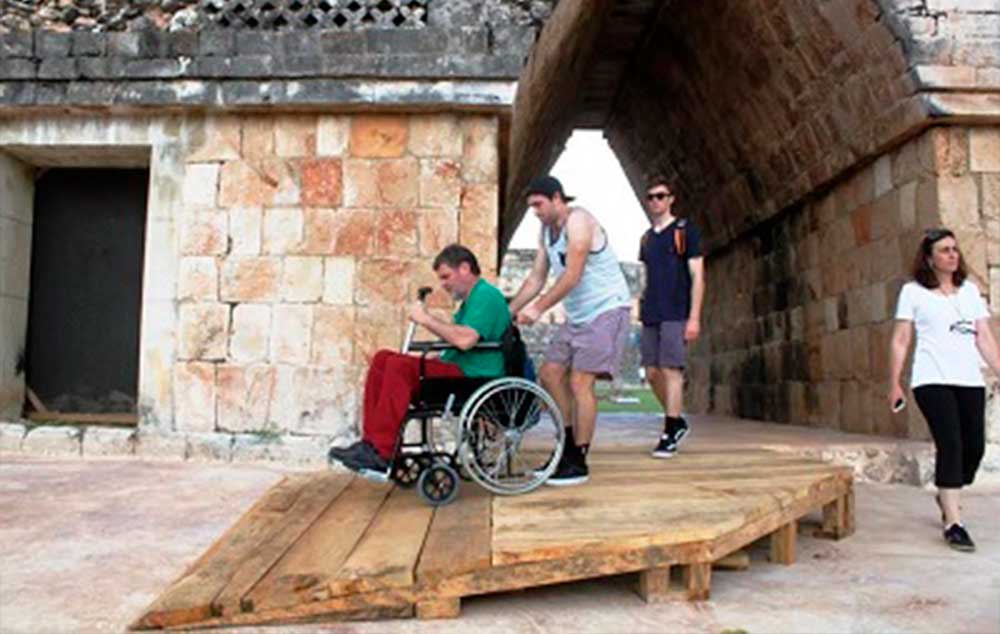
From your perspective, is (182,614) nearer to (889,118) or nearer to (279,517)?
(279,517)

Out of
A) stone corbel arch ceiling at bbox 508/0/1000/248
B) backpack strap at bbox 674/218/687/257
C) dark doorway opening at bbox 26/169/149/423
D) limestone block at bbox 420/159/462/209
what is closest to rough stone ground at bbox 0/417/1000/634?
backpack strap at bbox 674/218/687/257

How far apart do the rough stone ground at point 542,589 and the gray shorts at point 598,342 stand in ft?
3.88

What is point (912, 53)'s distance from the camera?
611 cm

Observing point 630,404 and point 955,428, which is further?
point 630,404

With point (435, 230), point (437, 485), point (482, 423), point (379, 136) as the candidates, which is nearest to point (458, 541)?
point (437, 485)

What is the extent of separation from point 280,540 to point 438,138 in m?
3.72

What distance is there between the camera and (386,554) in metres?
2.99

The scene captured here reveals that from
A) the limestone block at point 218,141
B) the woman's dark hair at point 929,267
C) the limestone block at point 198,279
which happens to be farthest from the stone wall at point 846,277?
the limestone block at point 198,279

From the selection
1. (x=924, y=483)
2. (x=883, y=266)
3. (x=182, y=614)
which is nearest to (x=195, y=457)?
(x=182, y=614)

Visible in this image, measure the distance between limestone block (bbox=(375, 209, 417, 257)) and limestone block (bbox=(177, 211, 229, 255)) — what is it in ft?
3.94

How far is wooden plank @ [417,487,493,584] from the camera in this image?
2809 mm

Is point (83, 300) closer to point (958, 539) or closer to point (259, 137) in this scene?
point (259, 137)

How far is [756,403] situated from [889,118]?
4568 mm

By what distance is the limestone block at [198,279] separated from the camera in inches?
243
